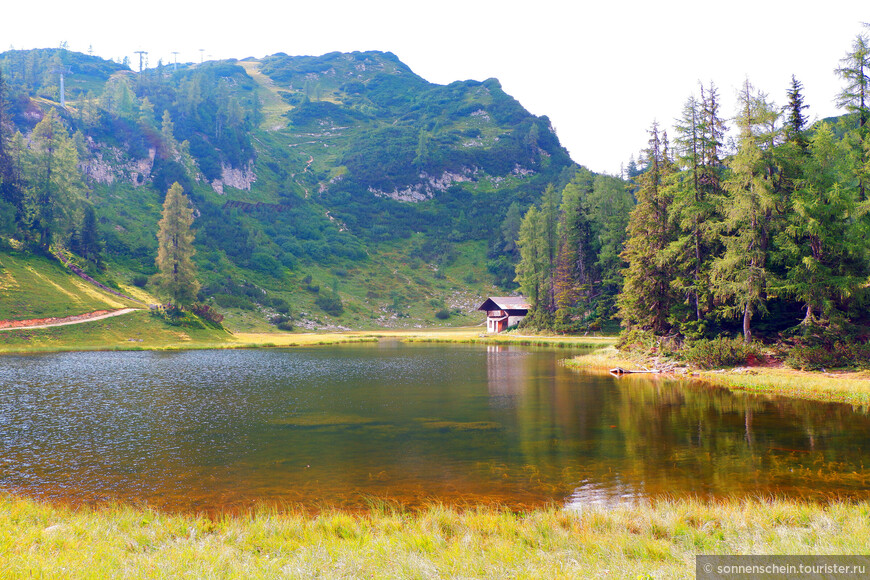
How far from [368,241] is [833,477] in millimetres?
161695

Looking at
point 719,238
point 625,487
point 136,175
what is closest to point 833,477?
point 625,487

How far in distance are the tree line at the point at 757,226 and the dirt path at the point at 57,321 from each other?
2530 inches

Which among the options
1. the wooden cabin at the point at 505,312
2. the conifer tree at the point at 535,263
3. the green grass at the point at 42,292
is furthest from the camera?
the wooden cabin at the point at 505,312

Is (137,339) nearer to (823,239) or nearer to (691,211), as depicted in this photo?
A: (691,211)

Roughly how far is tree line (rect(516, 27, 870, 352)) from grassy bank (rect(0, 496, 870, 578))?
2764 centimetres

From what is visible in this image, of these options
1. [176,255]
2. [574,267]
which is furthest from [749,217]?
[176,255]

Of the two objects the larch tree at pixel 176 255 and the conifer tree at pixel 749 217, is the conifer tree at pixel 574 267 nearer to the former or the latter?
the conifer tree at pixel 749 217

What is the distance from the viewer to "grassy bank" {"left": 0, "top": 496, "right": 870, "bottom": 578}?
768 centimetres

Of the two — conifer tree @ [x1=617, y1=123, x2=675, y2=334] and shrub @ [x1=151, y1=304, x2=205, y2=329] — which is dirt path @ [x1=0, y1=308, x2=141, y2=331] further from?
conifer tree @ [x1=617, y1=123, x2=675, y2=334]

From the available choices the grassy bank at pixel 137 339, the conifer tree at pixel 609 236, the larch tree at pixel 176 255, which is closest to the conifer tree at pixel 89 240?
the larch tree at pixel 176 255

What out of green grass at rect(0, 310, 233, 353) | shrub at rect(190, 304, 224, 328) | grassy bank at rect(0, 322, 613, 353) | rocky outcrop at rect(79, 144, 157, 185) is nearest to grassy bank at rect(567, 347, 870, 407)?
grassy bank at rect(0, 322, 613, 353)

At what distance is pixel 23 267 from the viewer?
68.0m

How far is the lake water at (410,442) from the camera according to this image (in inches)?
559

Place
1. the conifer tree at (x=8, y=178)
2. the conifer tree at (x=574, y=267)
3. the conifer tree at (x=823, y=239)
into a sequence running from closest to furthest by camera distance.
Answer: the conifer tree at (x=823, y=239) → the conifer tree at (x=8, y=178) → the conifer tree at (x=574, y=267)
